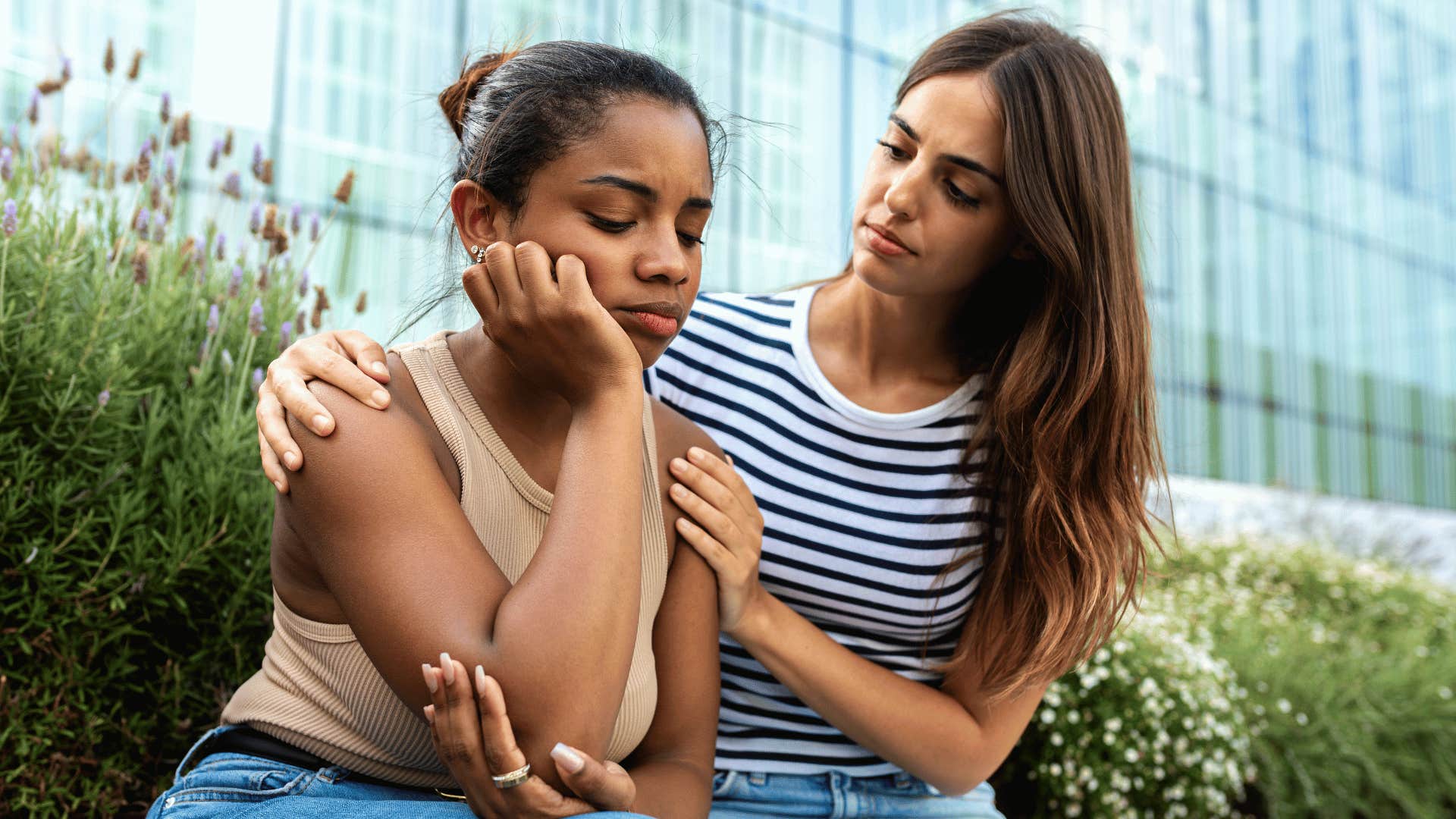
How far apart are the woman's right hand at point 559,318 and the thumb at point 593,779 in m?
0.47

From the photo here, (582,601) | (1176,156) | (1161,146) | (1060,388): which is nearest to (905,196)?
(1060,388)

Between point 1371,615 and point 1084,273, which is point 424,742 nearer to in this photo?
point 1084,273

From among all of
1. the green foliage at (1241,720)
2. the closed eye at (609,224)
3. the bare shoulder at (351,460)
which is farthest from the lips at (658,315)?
the green foliage at (1241,720)

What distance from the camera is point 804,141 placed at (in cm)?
1079

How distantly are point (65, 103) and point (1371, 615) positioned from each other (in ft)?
28.5

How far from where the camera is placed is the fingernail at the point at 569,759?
1.40 m

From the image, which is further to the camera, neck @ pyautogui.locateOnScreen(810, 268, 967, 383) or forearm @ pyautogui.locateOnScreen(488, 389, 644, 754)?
neck @ pyautogui.locateOnScreen(810, 268, 967, 383)

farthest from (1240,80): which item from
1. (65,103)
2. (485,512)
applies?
(485,512)

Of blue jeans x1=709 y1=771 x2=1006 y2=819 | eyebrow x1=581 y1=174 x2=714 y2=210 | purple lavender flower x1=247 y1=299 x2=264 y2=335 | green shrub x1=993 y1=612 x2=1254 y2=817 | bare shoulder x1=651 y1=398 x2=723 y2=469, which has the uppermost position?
eyebrow x1=581 y1=174 x2=714 y2=210

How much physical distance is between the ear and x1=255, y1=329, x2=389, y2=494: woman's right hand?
22 cm

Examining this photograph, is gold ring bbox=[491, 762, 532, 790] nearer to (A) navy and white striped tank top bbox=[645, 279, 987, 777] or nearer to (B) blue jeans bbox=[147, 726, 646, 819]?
(B) blue jeans bbox=[147, 726, 646, 819]

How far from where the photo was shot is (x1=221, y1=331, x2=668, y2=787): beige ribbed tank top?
158cm

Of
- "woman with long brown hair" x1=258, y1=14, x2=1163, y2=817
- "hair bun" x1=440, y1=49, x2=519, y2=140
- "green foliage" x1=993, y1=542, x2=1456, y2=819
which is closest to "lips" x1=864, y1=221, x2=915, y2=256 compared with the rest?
"woman with long brown hair" x1=258, y1=14, x2=1163, y2=817

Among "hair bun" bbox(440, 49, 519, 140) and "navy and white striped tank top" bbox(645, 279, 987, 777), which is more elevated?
"hair bun" bbox(440, 49, 519, 140)
